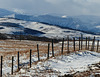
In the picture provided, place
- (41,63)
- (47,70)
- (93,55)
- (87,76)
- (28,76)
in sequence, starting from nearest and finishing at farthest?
(87,76), (28,76), (47,70), (41,63), (93,55)

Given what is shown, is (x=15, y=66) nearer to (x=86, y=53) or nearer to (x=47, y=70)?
(x=47, y=70)

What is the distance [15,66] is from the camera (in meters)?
28.9

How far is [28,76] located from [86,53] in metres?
15.5

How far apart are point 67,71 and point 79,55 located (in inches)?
409

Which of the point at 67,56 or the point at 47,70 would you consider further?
the point at 67,56

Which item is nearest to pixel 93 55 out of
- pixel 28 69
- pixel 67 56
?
pixel 67 56

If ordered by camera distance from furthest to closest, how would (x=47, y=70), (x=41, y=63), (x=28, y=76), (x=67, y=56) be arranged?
(x=67, y=56) < (x=41, y=63) < (x=47, y=70) < (x=28, y=76)

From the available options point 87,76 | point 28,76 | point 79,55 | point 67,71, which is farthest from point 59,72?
point 79,55

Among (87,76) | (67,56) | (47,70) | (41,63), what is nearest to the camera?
(87,76)

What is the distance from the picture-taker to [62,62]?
1151 inches

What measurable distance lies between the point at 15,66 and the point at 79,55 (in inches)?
453

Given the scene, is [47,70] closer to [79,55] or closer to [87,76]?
[87,76]

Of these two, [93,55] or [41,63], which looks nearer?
[41,63]

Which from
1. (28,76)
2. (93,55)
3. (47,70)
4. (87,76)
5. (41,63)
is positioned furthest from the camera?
(93,55)
